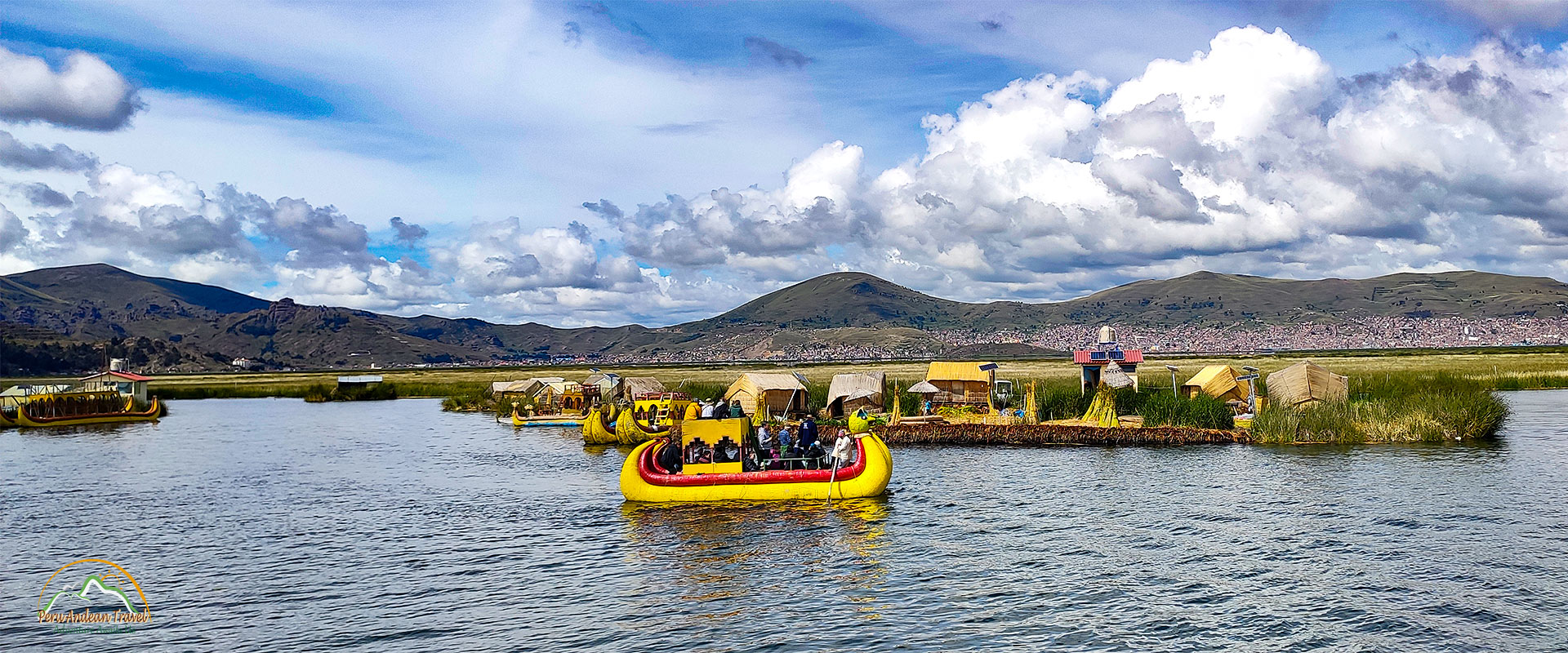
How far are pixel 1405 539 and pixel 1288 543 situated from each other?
2.70m

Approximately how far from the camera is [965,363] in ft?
209

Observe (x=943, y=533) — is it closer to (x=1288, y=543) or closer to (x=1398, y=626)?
(x=1288, y=543)

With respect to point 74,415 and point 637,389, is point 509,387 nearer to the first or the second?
point 637,389

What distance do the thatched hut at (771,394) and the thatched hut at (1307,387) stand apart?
26.0 meters

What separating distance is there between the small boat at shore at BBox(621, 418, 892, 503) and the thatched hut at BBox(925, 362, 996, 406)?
99.9ft

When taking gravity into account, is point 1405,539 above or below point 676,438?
below

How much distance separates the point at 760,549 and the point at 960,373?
3931 cm

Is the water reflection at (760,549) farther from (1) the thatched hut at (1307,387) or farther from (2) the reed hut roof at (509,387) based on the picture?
(2) the reed hut roof at (509,387)

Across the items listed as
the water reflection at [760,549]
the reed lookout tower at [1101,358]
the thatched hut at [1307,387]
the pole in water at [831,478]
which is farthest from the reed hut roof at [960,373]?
the pole in water at [831,478]

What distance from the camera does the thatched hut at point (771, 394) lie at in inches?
2250

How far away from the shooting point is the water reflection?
773 inches

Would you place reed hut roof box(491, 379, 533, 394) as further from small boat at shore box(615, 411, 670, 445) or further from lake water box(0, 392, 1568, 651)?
lake water box(0, 392, 1568, 651)

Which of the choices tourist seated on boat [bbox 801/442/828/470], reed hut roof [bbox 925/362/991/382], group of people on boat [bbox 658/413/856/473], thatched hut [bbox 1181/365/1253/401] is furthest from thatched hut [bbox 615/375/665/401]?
tourist seated on boat [bbox 801/442/828/470]

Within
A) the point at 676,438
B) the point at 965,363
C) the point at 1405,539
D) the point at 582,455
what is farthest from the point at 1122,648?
the point at 965,363
